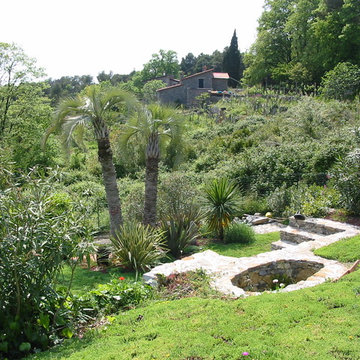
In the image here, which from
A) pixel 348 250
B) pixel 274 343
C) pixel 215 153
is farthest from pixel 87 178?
pixel 274 343

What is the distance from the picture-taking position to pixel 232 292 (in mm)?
5473

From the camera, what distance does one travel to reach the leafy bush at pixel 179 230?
9.52 meters

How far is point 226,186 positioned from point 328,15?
2696 cm

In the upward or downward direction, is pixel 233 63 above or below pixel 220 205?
above

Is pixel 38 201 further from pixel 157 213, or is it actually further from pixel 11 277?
pixel 157 213

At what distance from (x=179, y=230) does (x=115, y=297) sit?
180 inches

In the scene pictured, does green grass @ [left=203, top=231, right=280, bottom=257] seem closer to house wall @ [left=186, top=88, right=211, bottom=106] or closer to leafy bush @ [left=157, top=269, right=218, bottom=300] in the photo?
leafy bush @ [left=157, top=269, right=218, bottom=300]

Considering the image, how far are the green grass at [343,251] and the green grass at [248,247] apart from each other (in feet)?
6.66

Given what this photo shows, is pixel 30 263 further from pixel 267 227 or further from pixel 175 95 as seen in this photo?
pixel 175 95

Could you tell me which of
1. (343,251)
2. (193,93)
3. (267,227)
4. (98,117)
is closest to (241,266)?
→ (343,251)

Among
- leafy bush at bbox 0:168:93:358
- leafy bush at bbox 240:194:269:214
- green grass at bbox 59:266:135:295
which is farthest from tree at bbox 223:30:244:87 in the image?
leafy bush at bbox 0:168:93:358

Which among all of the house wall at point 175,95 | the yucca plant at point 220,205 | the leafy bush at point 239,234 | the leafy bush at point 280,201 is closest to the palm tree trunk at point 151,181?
the yucca plant at point 220,205

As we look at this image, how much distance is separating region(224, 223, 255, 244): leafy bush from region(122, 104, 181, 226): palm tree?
2126 millimetres

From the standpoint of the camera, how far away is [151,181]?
1036cm
